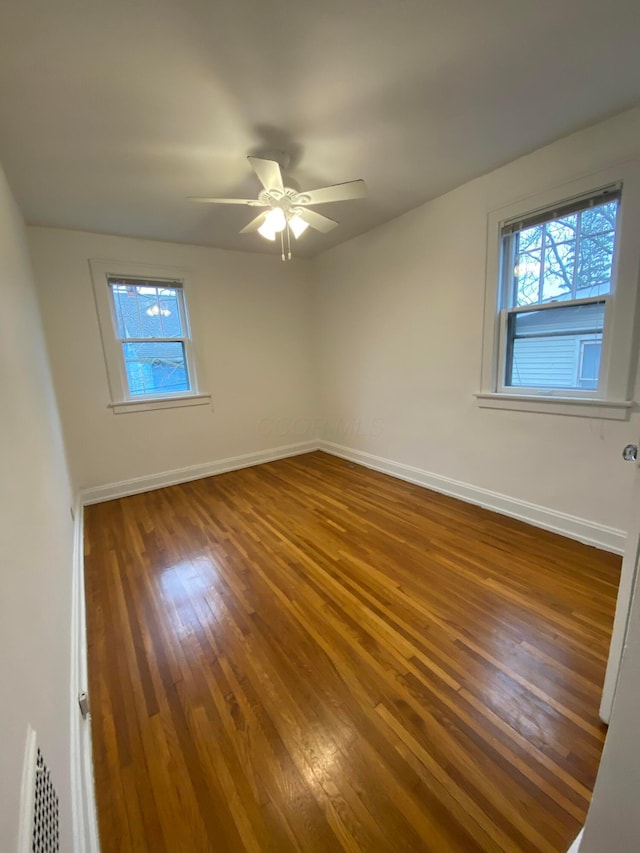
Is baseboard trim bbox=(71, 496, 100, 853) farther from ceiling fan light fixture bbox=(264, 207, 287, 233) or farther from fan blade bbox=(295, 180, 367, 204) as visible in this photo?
fan blade bbox=(295, 180, 367, 204)

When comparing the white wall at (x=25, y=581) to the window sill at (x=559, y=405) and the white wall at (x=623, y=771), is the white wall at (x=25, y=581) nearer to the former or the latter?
the white wall at (x=623, y=771)

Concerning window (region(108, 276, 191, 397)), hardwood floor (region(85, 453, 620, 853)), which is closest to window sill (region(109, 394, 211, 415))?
window (region(108, 276, 191, 397))

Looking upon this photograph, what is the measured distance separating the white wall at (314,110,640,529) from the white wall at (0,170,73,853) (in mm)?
2879

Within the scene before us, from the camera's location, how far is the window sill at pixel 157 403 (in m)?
3.53

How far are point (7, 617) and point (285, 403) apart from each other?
3.86 metres

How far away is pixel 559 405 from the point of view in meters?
2.37

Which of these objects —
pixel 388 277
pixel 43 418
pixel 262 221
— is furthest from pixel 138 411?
pixel 388 277

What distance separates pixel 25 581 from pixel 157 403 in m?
2.89

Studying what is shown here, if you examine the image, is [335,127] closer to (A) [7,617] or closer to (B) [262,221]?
(B) [262,221]

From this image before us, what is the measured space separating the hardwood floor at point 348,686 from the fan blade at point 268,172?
233 cm

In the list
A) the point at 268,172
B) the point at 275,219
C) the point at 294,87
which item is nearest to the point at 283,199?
the point at 275,219

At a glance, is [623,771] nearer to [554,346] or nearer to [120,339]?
[554,346]

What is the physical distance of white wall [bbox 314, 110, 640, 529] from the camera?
2.22m

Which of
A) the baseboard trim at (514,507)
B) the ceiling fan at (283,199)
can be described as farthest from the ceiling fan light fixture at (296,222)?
the baseboard trim at (514,507)
